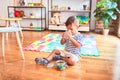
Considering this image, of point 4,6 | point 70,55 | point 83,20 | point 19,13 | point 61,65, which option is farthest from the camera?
point 4,6

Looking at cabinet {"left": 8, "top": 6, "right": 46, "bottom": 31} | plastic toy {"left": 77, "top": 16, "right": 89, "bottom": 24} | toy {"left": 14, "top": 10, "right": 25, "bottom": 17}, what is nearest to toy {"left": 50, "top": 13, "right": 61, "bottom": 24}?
cabinet {"left": 8, "top": 6, "right": 46, "bottom": 31}

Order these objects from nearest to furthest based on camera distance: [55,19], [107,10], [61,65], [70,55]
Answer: [61,65]
[70,55]
[107,10]
[55,19]

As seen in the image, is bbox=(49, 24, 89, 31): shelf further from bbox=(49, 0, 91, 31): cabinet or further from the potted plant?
the potted plant

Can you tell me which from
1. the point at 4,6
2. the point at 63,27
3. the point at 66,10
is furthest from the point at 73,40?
the point at 4,6

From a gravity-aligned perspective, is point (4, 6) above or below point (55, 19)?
above

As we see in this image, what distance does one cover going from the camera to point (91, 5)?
4.92 metres

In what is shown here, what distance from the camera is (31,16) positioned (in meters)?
5.13

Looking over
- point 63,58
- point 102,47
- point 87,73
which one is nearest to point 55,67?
point 63,58

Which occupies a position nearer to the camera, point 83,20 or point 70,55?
point 70,55

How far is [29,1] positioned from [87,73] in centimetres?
387

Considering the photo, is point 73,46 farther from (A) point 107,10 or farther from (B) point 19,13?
(B) point 19,13

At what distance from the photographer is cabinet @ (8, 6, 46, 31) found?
513 centimetres

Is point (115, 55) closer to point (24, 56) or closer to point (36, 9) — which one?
point (24, 56)

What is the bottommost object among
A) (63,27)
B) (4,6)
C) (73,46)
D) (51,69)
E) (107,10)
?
(51,69)
